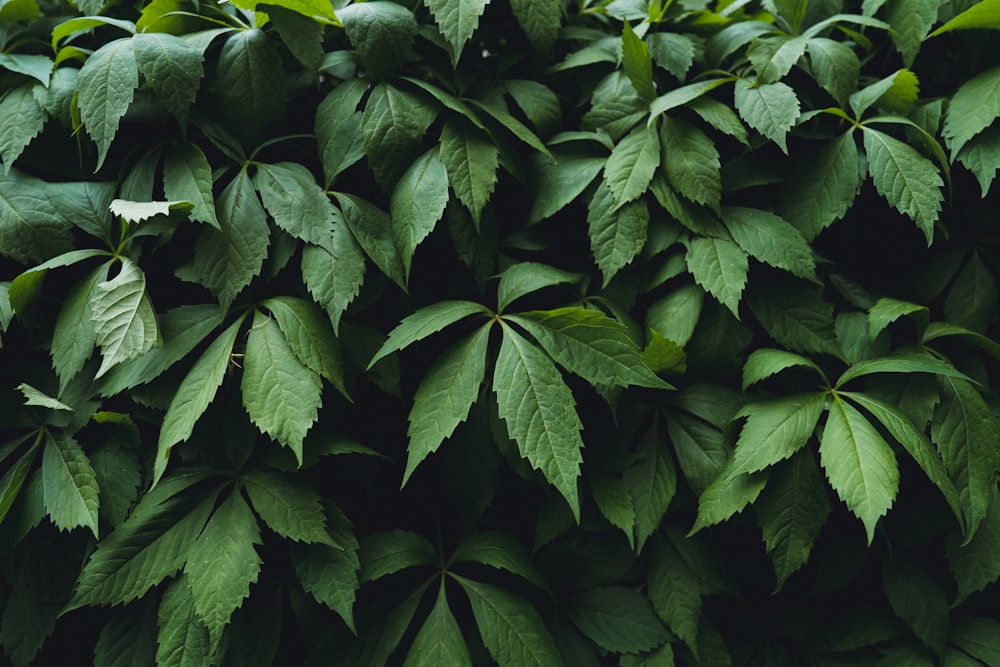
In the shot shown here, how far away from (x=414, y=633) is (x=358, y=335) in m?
0.51

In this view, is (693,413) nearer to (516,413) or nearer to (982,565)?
(516,413)

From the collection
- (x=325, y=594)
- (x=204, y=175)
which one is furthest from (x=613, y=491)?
(x=204, y=175)

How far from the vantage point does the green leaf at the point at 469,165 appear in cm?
107

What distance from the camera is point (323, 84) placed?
118cm

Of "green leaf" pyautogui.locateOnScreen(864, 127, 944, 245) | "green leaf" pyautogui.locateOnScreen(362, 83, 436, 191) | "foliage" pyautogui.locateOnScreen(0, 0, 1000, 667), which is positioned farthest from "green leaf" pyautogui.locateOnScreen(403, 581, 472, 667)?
"green leaf" pyautogui.locateOnScreen(864, 127, 944, 245)

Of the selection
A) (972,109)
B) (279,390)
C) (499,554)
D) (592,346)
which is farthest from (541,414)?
(972,109)

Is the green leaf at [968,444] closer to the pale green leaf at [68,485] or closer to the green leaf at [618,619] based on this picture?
the green leaf at [618,619]

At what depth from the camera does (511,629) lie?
3.30 feet

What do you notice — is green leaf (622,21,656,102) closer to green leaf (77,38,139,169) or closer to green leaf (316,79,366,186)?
green leaf (316,79,366,186)

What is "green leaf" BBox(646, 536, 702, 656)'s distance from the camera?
1.06 meters

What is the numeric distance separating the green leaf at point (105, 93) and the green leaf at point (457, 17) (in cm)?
46

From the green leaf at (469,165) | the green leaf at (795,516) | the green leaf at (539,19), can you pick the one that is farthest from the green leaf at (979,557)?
the green leaf at (539,19)

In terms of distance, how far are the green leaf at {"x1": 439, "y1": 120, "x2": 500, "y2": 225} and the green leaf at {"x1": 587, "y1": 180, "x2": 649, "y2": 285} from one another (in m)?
0.19

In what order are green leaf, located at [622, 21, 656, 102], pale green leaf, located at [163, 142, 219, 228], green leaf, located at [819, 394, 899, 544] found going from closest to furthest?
1. green leaf, located at [819, 394, 899, 544]
2. pale green leaf, located at [163, 142, 219, 228]
3. green leaf, located at [622, 21, 656, 102]
